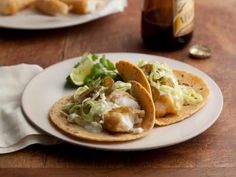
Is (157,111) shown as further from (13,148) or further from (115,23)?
(115,23)

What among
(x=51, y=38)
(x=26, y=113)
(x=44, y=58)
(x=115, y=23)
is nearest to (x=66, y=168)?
(x=26, y=113)

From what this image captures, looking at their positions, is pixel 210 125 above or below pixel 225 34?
above

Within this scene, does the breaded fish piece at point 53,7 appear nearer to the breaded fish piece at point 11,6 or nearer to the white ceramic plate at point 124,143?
the breaded fish piece at point 11,6

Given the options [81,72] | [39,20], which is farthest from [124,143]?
[39,20]

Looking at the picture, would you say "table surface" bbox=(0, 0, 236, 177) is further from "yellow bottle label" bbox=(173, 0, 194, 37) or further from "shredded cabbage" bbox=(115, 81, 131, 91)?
"shredded cabbage" bbox=(115, 81, 131, 91)

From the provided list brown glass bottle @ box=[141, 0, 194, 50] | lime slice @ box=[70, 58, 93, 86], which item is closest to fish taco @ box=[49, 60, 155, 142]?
lime slice @ box=[70, 58, 93, 86]

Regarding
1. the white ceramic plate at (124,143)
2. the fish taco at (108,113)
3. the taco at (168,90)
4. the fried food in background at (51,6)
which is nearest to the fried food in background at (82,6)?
the fried food in background at (51,6)
